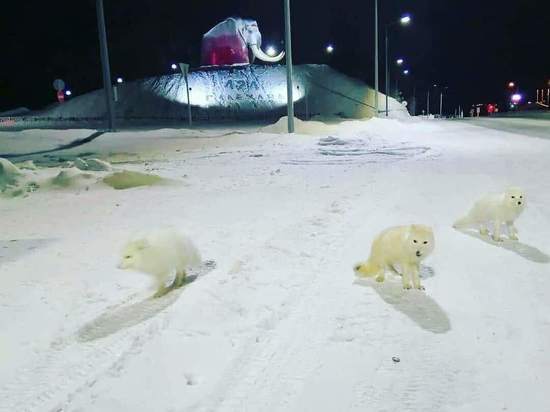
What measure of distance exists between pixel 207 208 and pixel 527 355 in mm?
5309

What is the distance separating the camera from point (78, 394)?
3156 mm

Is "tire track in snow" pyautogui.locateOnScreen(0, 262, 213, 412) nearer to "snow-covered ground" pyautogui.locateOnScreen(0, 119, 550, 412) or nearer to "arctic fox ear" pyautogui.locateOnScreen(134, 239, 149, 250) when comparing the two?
"snow-covered ground" pyautogui.locateOnScreen(0, 119, 550, 412)

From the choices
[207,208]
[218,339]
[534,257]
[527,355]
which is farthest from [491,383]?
[207,208]

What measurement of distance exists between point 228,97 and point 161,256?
55856 mm

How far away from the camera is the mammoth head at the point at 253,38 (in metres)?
58.1

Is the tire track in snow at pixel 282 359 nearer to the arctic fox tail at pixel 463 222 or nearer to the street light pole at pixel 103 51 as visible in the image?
the arctic fox tail at pixel 463 222

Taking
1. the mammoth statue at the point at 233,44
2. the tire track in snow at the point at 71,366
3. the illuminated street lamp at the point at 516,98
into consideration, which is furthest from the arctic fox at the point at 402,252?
the illuminated street lamp at the point at 516,98

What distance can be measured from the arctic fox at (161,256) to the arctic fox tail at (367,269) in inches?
59.8

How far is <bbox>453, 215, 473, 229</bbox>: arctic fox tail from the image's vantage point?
20.5 ft

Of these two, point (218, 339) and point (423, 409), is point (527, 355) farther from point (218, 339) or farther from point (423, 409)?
point (218, 339)

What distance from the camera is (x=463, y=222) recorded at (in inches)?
248

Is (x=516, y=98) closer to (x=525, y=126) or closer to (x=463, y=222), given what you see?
(x=525, y=126)

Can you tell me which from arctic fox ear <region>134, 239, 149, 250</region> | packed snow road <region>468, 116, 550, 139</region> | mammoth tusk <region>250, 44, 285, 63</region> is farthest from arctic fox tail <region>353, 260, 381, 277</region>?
mammoth tusk <region>250, 44, 285, 63</region>

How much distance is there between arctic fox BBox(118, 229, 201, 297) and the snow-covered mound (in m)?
51.4
